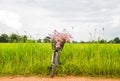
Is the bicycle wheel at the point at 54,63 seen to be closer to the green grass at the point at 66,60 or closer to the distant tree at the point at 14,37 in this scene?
the green grass at the point at 66,60

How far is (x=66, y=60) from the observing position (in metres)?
10.1

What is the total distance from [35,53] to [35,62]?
48 cm

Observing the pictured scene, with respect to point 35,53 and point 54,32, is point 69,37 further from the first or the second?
point 35,53

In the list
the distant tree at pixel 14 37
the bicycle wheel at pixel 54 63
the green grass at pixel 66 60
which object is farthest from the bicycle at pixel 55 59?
the distant tree at pixel 14 37

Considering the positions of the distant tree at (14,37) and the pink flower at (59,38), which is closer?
the pink flower at (59,38)

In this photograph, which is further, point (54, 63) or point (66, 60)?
point (66, 60)

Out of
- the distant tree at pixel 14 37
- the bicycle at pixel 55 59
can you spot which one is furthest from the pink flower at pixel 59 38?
the distant tree at pixel 14 37

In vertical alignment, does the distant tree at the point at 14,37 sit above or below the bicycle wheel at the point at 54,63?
above

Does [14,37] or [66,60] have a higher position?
[14,37]

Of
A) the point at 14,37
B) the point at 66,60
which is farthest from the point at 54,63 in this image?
the point at 14,37

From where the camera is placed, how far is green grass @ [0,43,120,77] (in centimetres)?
988

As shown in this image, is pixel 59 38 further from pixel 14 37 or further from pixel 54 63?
pixel 14 37

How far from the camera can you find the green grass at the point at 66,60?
9.88 metres

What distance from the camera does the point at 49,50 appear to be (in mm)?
10680
